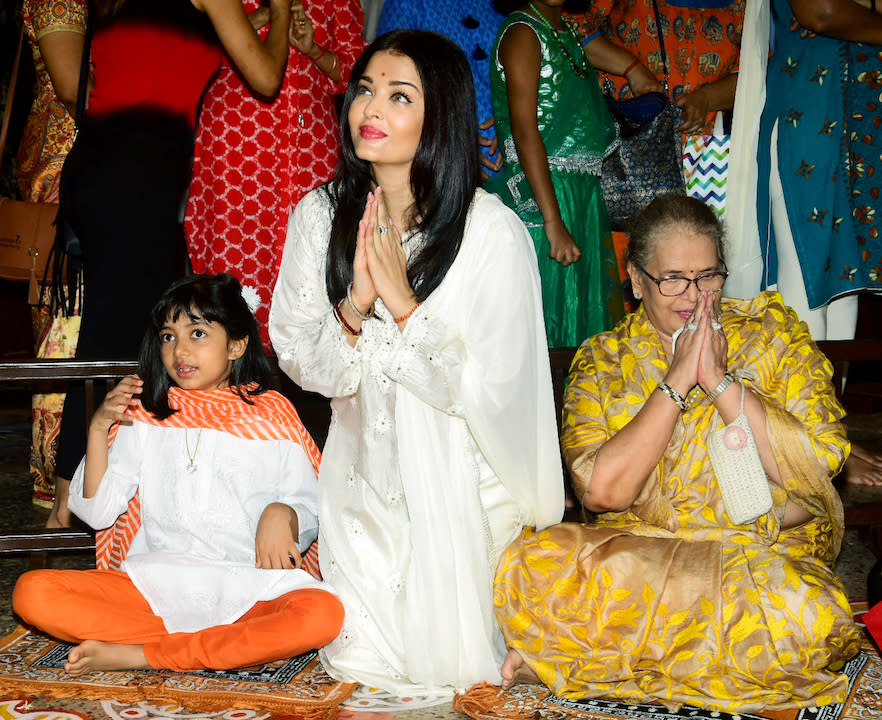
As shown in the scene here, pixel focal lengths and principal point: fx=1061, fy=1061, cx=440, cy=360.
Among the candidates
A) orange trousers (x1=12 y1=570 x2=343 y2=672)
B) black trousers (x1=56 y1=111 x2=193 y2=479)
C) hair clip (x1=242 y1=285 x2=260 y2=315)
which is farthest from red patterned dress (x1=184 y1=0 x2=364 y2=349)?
orange trousers (x1=12 y1=570 x2=343 y2=672)

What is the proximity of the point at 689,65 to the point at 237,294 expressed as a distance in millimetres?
2006

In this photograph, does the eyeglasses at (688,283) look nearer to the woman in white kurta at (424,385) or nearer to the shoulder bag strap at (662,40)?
the woman in white kurta at (424,385)

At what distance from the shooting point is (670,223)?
8.66ft

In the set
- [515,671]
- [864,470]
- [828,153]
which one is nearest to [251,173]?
[515,671]

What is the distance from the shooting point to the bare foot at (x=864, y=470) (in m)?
3.80

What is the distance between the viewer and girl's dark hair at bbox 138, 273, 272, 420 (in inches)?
111

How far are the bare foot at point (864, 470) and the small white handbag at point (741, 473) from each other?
59.7 inches

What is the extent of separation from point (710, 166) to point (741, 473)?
1.89 meters

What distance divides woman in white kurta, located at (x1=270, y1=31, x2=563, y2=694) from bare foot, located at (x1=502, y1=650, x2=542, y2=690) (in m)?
0.03

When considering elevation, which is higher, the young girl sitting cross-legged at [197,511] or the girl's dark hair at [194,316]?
the girl's dark hair at [194,316]

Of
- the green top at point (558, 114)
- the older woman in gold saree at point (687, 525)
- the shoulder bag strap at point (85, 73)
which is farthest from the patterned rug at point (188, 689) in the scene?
the green top at point (558, 114)

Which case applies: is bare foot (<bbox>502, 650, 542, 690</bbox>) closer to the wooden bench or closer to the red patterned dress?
the wooden bench

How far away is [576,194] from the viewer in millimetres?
3551

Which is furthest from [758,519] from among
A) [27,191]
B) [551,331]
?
[27,191]
